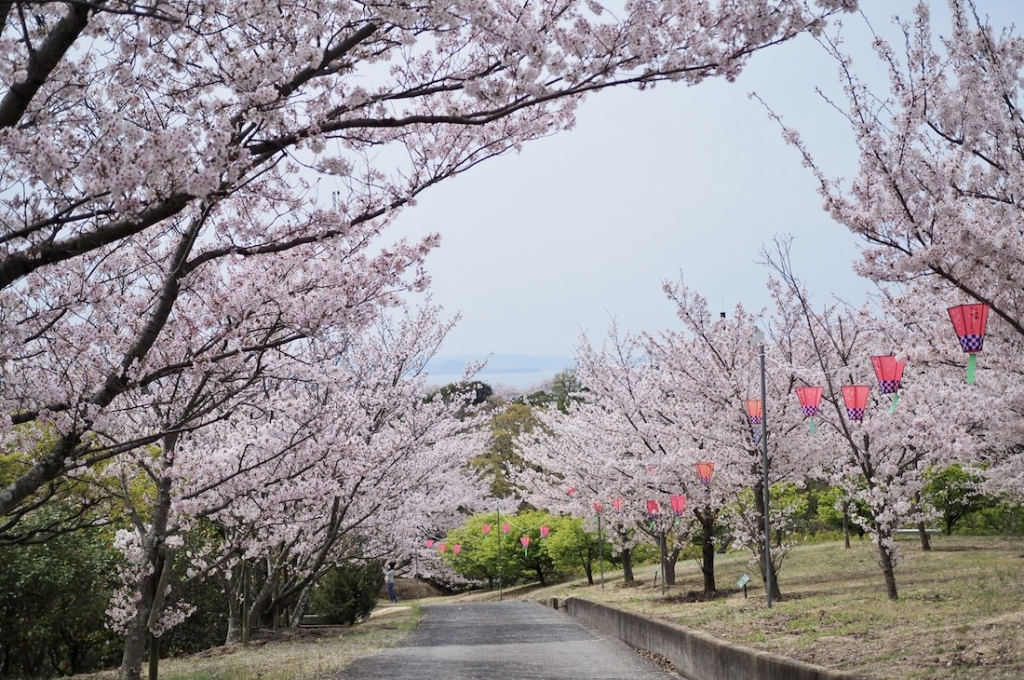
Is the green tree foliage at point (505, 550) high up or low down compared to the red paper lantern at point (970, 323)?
down

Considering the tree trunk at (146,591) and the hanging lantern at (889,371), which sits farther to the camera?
the hanging lantern at (889,371)

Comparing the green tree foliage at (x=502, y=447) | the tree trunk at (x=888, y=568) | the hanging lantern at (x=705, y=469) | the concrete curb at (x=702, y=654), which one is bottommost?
the concrete curb at (x=702, y=654)

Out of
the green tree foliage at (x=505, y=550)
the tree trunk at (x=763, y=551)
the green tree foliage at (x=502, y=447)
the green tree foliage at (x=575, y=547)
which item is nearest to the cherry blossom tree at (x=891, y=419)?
the tree trunk at (x=763, y=551)

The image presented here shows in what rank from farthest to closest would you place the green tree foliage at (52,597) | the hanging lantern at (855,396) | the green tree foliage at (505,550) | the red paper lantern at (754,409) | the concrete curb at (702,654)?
the green tree foliage at (505,550), the red paper lantern at (754,409), the green tree foliage at (52,597), the hanging lantern at (855,396), the concrete curb at (702,654)

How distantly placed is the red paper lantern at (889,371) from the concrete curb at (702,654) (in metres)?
3.23

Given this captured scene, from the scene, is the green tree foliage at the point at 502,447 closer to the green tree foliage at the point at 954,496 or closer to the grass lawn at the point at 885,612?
the green tree foliage at the point at 954,496

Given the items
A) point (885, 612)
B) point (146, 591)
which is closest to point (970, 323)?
point (885, 612)

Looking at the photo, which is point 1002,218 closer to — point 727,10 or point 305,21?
point 727,10

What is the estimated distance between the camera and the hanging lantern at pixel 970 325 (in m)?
7.45

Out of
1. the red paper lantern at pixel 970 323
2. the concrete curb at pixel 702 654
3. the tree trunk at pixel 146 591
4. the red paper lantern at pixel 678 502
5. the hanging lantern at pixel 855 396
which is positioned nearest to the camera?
the concrete curb at pixel 702 654

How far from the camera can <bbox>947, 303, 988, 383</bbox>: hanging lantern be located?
24.4ft

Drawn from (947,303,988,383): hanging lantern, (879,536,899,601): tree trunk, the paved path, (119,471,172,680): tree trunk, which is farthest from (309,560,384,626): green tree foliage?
(947,303,988,383): hanging lantern

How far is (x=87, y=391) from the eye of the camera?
5.69 metres

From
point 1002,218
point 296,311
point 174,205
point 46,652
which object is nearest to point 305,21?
point 174,205
